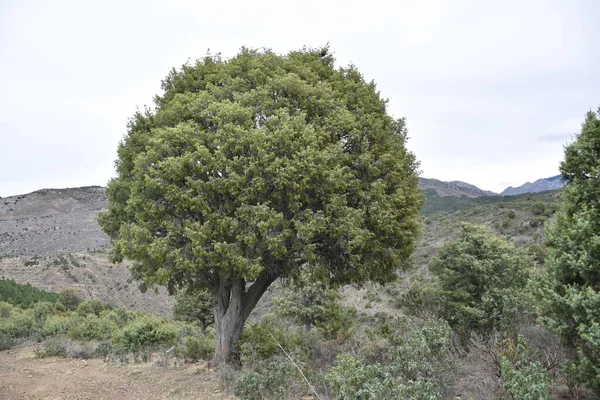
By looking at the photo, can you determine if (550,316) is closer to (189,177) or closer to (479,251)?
(189,177)

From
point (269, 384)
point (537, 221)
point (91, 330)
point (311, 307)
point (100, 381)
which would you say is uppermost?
point (537, 221)

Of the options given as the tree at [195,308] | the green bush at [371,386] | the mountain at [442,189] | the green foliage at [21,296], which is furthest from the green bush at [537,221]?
the mountain at [442,189]

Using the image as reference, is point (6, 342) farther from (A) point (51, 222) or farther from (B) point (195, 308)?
(A) point (51, 222)

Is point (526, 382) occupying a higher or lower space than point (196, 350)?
higher

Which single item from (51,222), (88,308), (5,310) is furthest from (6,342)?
(51,222)

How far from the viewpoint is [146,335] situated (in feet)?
40.6

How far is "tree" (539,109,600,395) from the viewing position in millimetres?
5176

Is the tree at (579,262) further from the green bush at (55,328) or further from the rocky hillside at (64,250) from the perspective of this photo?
the rocky hillside at (64,250)

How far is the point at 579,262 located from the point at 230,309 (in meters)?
7.75

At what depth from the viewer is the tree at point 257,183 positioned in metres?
8.47

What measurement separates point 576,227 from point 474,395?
292 cm

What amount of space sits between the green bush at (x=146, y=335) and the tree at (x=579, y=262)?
10827 millimetres

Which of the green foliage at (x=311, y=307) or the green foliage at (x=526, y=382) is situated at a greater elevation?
the green foliage at (x=526, y=382)

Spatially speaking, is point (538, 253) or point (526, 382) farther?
point (538, 253)
